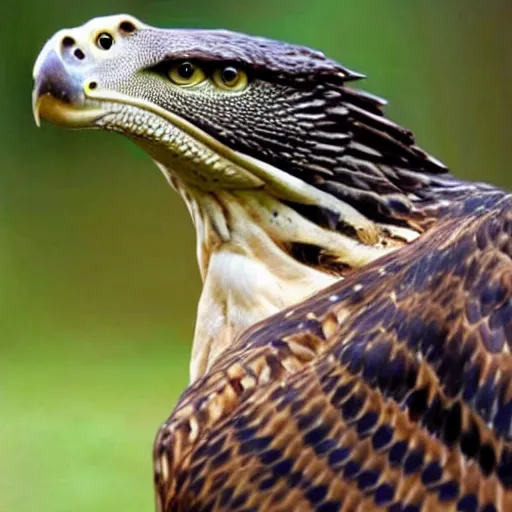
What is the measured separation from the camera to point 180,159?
4.50ft

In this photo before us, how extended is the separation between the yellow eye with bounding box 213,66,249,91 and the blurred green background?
222 cm

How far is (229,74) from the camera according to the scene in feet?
4.59

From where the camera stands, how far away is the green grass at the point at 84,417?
139 inches

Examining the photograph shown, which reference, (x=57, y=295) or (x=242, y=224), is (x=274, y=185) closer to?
(x=242, y=224)

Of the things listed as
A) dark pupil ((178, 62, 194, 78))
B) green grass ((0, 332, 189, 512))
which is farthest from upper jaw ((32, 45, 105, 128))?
green grass ((0, 332, 189, 512))

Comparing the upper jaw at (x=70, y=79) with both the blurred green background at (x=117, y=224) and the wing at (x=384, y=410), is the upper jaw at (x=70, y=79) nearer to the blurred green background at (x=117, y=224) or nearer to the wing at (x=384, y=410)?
the wing at (x=384, y=410)

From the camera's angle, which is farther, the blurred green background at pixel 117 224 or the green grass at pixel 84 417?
the blurred green background at pixel 117 224

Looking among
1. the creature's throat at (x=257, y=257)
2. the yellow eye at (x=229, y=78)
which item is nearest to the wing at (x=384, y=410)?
the creature's throat at (x=257, y=257)

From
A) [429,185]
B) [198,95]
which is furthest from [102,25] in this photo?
[429,185]

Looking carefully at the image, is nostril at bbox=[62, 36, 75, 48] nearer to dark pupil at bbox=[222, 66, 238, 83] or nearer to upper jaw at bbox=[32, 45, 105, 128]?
upper jaw at bbox=[32, 45, 105, 128]

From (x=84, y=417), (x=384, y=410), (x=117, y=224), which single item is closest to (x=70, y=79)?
(x=384, y=410)

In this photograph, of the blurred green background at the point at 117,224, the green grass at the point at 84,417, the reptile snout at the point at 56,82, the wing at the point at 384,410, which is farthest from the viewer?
the blurred green background at the point at 117,224

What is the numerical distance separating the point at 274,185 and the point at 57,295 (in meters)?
3.02

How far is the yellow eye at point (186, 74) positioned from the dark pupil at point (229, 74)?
0.08 feet
